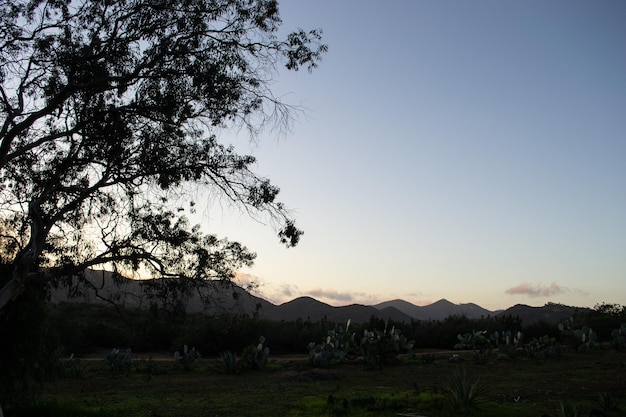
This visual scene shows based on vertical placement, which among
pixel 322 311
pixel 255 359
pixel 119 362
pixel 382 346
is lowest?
pixel 119 362

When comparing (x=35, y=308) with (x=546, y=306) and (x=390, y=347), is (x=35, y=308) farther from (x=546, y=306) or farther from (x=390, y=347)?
(x=546, y=306)

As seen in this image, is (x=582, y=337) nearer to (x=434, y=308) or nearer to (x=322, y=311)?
(x=322, y=311)

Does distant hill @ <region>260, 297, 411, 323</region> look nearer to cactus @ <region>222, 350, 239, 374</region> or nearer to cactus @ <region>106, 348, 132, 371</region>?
cactus @ <region>222, 350, 239, 374</region>

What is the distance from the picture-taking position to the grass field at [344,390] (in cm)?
1032

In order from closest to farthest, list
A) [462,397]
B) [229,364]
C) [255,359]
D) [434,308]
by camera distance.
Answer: [462,397] < [229,364] < [255,359] < [434,308]

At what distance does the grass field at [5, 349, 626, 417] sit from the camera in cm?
1032

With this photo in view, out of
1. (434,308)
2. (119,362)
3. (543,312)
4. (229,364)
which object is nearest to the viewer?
(229,364)

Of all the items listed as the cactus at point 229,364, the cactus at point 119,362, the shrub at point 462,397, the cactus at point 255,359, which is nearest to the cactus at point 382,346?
the cactus at point 255,359

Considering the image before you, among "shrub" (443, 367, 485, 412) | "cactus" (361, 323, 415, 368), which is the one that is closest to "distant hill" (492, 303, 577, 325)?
"cactus" (361, 323, 415, 368)

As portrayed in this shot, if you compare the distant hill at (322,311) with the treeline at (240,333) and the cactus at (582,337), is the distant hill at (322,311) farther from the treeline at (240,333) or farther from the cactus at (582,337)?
the cactus at (582,337)

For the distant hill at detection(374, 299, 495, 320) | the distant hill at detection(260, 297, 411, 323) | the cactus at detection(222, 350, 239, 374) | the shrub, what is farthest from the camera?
the distant hill at detection(374, 299, 495, 320)

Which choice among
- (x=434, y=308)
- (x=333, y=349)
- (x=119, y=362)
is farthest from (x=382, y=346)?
(x=434, y=308)

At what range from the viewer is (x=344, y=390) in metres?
13.6

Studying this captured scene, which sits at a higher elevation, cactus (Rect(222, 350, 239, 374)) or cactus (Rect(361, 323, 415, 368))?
cactus (Rect(361, 323, 415, 368))
